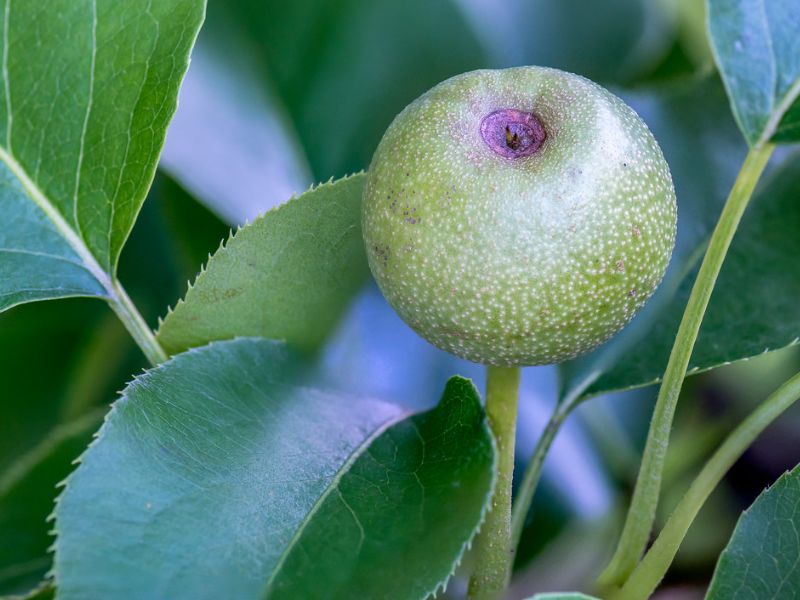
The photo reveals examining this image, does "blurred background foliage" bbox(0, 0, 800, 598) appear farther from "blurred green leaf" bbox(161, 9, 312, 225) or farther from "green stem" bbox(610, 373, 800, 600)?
"green stem" bbox(610, 373, 800, 600)

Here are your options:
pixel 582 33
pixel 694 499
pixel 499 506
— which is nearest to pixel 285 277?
pixel 499 506

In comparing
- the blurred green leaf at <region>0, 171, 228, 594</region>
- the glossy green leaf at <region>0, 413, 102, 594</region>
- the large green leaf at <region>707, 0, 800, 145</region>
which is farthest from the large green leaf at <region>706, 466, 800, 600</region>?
the blurred green leaf at <region>0, 171, 228, 594</region>

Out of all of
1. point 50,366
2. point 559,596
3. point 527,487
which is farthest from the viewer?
point 50,366

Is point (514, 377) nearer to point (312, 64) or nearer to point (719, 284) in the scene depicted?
point (719, 284)

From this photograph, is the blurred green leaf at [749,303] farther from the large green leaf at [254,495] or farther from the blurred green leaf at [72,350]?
the blurred green leaf at [72,350]

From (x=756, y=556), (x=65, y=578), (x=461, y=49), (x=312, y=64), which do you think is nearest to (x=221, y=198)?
(x=312, y=64)

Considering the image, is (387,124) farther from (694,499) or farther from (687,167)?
(694,499)

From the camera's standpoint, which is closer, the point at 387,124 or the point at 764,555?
the point at 764,555
